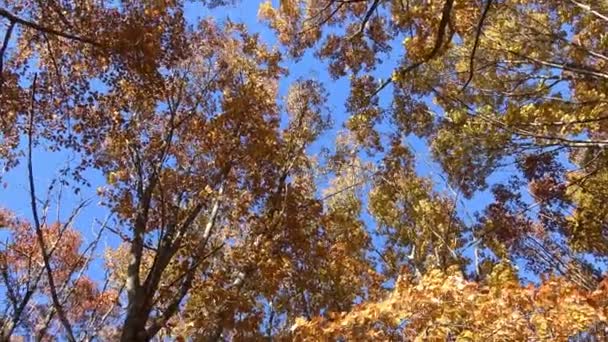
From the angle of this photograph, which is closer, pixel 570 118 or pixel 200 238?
pixel 570 118

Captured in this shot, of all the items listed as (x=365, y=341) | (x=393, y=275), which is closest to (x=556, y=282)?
(x=365, y=341)

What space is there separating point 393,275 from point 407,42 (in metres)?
5.38

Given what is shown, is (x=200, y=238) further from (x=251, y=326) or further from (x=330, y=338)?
(x=330, y=338)

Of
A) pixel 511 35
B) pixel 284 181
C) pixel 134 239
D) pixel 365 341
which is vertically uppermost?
pixel 511 35

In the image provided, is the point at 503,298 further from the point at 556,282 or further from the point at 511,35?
the point at 511,35

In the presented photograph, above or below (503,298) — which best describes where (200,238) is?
above

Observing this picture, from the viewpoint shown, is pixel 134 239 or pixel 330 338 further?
pixel 134 239

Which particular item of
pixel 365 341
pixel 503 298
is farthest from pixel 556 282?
pixel 365 341

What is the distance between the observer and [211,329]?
6.16 m

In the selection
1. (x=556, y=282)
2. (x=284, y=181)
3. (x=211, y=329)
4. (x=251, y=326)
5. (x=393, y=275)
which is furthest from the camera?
(x=393, y=275)

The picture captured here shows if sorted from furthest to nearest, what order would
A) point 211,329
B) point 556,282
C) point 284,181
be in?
point 284,181, point 211,329, point 556,282

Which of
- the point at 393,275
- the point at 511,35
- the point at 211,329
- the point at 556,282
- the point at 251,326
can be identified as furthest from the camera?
the point at 393,275

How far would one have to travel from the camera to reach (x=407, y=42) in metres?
6.48

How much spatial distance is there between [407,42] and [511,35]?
1.83m
